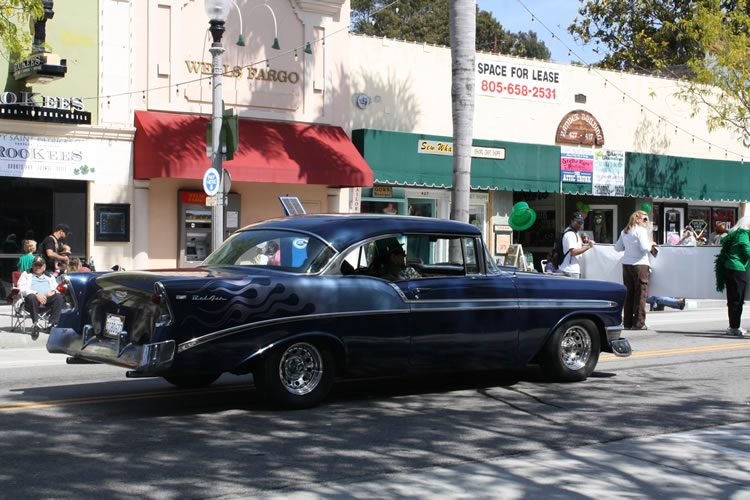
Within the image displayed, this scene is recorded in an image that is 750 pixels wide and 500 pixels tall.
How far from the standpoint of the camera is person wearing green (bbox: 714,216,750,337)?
13828mm

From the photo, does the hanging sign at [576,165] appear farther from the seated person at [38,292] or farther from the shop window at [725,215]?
the seated person at [38,292]

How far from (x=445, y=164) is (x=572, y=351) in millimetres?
14039

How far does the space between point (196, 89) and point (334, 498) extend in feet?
52.8

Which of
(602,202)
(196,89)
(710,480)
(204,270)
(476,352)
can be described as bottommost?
(710,480)

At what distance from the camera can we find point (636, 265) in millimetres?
14727

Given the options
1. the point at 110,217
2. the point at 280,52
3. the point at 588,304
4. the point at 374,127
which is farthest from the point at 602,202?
the point at 588,304

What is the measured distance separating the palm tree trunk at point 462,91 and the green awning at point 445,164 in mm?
5662

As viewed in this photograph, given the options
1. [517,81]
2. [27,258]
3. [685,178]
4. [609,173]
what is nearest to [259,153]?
[27,258]

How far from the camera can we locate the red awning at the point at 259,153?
60.7ft

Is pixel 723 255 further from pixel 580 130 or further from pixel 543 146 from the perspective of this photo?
pixel 580 130

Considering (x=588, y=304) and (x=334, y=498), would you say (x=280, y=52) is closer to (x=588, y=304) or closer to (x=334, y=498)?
(x=588, y=304)

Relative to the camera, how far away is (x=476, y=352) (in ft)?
27.5

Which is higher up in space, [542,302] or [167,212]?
[167,212]

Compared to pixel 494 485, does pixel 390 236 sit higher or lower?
higher
